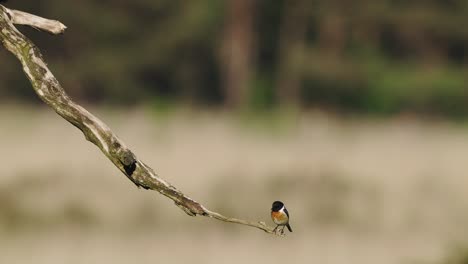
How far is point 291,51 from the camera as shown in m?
33.3

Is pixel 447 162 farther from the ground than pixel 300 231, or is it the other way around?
pixel 447 162

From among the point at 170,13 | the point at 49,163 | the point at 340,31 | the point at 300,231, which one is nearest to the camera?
the point at 300,231

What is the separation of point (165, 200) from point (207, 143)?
11.0ft

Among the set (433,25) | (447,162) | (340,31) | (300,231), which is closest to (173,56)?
(340,31)

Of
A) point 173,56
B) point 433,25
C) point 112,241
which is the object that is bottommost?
point 112,241

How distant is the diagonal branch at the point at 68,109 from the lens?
11.8ft

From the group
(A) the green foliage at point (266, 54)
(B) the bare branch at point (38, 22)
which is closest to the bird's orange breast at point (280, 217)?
(B) the bare branch at point (38, 22)

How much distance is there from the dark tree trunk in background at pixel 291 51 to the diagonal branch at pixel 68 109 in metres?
28.4

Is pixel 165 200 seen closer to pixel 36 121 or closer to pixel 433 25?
pixel 36 121

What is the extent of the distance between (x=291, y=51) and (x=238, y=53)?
4.62ft

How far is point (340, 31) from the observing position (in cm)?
3516

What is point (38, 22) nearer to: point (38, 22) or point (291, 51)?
point (38, 22)

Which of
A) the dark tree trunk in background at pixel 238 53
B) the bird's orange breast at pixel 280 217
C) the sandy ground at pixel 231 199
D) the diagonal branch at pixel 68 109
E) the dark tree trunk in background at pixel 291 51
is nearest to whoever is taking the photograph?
the diagonal branch at pixel 68 109

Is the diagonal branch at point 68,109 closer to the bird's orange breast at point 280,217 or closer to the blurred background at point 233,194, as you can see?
the bird's orange breast at point 280,217
